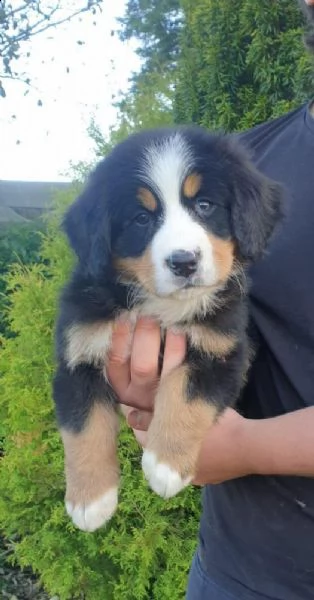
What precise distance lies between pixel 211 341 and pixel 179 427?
0.76 feet

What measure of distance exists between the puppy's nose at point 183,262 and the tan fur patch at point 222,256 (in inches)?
3.9

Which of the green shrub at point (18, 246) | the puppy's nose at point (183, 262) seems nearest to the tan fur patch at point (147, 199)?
the puppy's nose at point (183, 262)

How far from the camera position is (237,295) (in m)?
1.96

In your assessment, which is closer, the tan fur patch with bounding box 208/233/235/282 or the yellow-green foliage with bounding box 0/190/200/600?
the tan fur patch with bounding box 208/233/235/282

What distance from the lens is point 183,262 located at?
1.66 m

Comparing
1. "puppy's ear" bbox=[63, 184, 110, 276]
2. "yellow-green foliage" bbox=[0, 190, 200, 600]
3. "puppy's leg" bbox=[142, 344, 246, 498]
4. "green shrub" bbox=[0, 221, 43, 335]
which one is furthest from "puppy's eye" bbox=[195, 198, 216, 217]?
"green shrub" bbox=[0, 221, 43, 335]

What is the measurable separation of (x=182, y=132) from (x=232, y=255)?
0.36 meters

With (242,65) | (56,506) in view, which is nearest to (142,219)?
(242,65)

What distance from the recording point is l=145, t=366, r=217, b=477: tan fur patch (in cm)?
180

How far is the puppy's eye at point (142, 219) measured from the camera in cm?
184

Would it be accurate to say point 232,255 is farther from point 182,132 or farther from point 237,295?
point 182,132

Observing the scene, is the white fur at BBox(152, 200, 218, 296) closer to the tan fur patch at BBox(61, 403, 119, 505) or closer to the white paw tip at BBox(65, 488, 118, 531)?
the tan fur patch at BBox(61, 403, 119, 505)

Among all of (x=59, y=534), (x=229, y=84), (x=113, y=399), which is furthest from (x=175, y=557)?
(x=229, y=84)

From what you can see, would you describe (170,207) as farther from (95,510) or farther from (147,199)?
(95,510)
